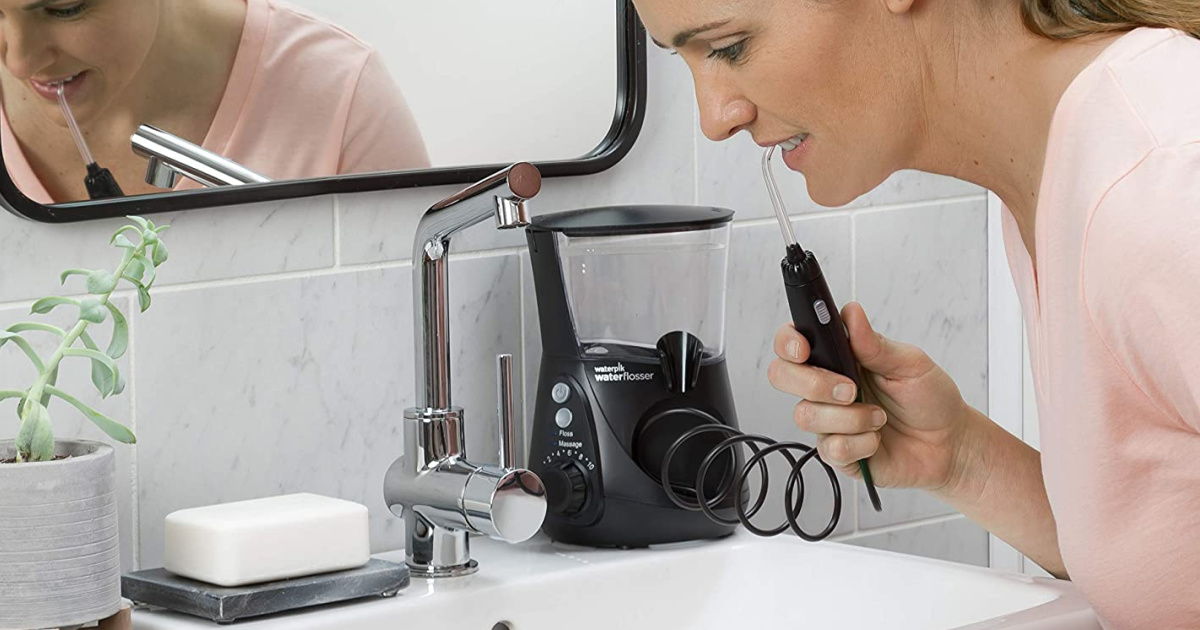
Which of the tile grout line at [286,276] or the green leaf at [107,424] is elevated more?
the tile grout line at [286,276]

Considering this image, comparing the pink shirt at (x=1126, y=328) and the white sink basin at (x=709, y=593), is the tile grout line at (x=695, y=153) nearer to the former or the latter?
the white sink basin at (x=709, y=593)

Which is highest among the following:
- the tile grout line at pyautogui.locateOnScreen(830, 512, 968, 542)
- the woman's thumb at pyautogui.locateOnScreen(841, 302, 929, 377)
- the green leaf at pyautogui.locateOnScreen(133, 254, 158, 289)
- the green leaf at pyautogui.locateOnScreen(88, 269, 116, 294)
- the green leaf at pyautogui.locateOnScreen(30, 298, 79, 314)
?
the green leaf at pyautogui.locateOnScreen(133, 254, 158, 289)

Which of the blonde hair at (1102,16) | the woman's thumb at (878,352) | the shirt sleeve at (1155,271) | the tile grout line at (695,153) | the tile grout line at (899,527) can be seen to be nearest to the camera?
the shirt sleeve at (1155,271)

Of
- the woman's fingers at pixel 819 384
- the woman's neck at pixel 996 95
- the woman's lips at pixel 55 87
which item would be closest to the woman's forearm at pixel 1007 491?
the woman's fingers at pixel 819 384

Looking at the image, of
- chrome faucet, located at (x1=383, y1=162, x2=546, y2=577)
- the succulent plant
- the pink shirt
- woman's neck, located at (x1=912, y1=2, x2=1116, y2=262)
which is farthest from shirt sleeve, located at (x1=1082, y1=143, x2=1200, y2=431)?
the succulent plant

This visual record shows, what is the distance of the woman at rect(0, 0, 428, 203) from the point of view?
1.07 metres

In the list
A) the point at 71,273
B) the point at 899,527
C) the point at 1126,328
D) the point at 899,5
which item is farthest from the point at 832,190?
the point at 899,527

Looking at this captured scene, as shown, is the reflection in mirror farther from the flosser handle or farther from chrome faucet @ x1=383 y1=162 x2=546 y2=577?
the flosser handle

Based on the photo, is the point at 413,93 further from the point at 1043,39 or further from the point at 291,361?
the point at 1043,39

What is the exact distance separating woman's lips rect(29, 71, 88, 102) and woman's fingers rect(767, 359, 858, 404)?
560 millimetres

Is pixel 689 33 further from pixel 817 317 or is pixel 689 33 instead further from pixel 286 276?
pixel 286 276

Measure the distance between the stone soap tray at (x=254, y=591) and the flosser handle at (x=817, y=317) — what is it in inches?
13.9

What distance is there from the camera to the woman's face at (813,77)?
0.95 m

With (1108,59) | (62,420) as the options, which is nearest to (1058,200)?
(1108,59)
